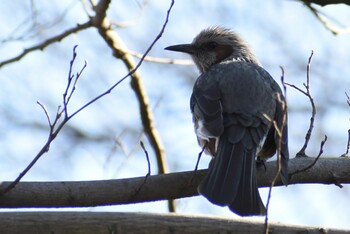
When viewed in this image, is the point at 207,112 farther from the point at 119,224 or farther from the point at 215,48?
the point at 215,48

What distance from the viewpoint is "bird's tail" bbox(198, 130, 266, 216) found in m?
4.61

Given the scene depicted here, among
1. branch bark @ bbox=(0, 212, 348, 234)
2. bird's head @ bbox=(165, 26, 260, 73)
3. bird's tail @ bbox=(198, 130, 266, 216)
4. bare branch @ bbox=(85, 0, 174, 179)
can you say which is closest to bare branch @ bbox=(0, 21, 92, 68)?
bare branch @ bbox=(85, 0, 174, 179)

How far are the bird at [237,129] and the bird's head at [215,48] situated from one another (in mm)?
774

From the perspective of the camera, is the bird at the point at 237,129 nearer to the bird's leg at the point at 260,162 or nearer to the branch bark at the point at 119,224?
the bird's leg at the point at 260,162

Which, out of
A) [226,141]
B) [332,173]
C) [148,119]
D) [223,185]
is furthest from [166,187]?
[148,119]

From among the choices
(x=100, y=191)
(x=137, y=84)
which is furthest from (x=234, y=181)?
(x=137, y=84)

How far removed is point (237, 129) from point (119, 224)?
1609 millimetres

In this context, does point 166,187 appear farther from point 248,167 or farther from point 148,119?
point 148,119

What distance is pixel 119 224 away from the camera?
4223 mm

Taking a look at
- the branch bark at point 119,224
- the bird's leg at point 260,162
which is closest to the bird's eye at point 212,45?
the bird's leg at point 260,162

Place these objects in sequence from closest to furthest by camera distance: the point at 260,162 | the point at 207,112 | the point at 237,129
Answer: the point at 260,162 < the point at 237,129 < the point at 207,112

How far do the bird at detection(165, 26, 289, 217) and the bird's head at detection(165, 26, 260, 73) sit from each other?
77 cm

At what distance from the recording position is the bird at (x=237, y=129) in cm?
472

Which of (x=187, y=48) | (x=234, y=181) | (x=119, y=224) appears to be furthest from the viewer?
(x=187, y=48)
